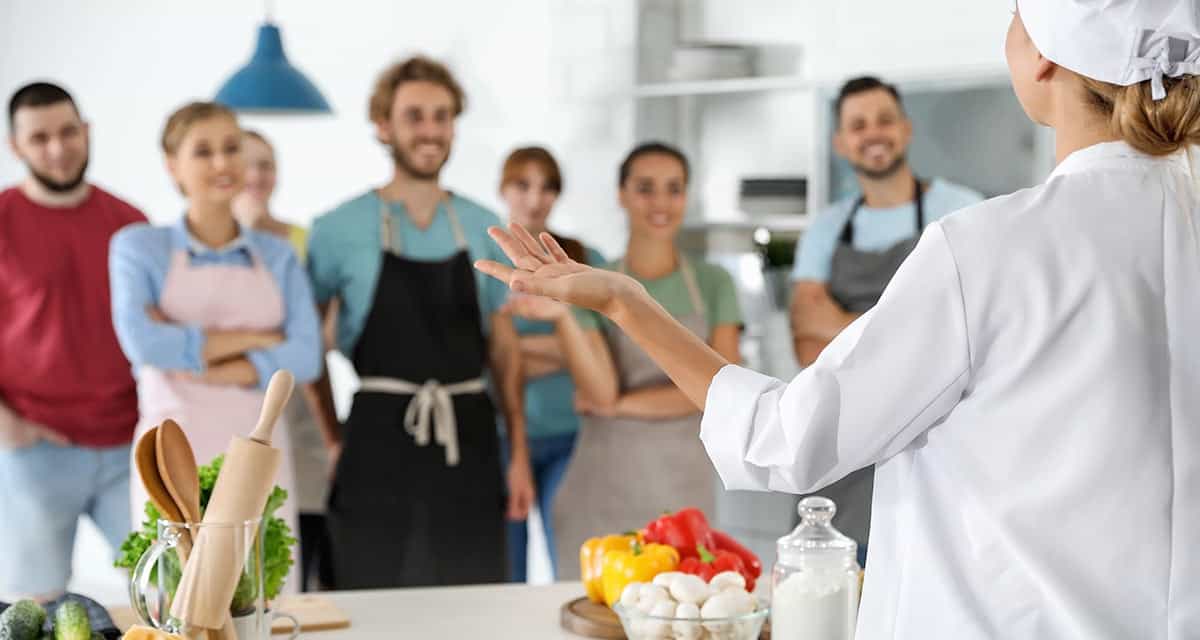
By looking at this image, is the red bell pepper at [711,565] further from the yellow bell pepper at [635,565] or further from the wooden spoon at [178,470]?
the wooden spoon at [178,470]

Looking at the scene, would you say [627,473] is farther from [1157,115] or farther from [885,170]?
[1157,115]

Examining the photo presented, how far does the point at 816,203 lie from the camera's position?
507 cm

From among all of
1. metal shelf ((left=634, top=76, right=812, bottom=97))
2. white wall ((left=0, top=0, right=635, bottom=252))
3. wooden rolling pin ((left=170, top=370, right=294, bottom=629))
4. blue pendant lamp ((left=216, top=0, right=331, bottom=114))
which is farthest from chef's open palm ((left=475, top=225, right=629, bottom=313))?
white wall ((left=0, top=0, right=635, bottom=252))

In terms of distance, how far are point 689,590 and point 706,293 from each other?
2271 mm

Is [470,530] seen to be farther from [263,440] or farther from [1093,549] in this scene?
[1093,549]

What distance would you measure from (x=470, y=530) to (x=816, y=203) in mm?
1798

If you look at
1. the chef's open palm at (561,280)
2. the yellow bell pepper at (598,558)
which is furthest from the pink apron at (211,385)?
the chef's open palm at (561,280)

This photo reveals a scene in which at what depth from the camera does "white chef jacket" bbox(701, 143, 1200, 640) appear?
47.8 inches

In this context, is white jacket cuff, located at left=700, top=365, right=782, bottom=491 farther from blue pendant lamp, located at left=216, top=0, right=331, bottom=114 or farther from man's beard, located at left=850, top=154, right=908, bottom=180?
blue pendant lamp, located at left=216, top=0, right=331, bottom=114

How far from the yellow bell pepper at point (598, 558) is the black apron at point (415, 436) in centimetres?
176

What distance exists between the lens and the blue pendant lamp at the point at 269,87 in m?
4.59

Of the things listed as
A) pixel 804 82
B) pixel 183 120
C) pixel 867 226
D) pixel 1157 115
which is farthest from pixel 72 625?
pixel 804 82

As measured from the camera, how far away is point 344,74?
6.46 meters

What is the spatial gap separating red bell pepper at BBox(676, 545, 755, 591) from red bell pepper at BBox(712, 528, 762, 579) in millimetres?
15
